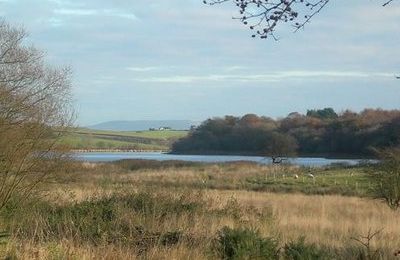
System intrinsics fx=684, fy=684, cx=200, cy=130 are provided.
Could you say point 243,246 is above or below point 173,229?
above

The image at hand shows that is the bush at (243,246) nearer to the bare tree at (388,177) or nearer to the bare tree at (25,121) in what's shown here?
the bare tree at (25,121)

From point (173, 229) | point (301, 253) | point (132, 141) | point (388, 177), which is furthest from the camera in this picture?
point (132, 141)

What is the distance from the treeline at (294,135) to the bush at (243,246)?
64.4 meters

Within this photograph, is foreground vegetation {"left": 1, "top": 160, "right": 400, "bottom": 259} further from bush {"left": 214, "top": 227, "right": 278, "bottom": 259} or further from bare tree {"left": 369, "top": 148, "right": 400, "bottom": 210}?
bare tree {"left": 369, "top": 148, "right": 400, "bottom": 210}

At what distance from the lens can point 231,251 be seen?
30.1 feet

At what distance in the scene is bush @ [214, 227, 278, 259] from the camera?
9.01 metres

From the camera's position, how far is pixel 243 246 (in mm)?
9070

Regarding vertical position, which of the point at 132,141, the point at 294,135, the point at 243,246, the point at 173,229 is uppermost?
the point at 294,135

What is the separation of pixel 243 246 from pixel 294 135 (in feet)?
323

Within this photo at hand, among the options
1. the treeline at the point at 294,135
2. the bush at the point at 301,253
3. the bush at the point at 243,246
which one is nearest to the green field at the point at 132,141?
the treeline at the point at 294,135

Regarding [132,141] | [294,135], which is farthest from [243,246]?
[132,141]

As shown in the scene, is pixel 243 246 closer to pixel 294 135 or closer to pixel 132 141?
pixel 294 135

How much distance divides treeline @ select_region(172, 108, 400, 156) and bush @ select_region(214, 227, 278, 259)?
211 feet

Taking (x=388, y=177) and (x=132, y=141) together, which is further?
(x=132, y=141)
